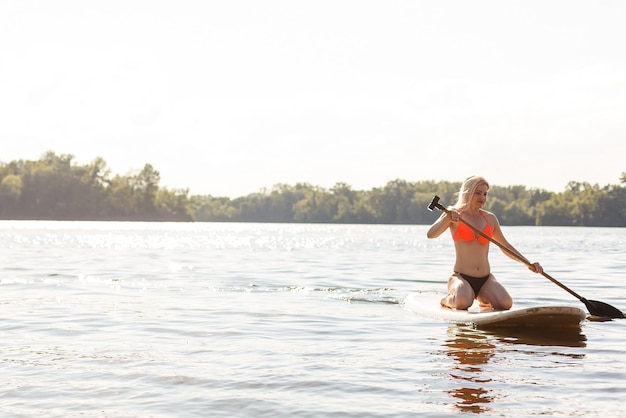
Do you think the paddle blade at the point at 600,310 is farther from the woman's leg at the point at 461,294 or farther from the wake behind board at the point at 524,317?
the woman's leg at the point at 461,294

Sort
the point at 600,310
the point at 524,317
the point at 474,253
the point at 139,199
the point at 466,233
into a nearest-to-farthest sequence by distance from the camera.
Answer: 1. the point at 524,317
2. the point at 466,233
3. the point at 474,253
4. the point at 600,310
5. the point at 139,199

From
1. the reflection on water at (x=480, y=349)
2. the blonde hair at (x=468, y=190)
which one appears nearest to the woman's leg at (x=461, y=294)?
the reflection on water at (x=480, y=349)

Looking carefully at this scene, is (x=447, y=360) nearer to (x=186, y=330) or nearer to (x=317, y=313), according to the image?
(x=186, y=330)

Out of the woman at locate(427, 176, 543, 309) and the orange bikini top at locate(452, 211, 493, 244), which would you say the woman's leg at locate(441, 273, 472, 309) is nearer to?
the woman at locate(427, 176, 543, 309)

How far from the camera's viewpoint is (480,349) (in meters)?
8.18

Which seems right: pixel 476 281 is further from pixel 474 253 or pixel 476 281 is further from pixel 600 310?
pixel 600 310

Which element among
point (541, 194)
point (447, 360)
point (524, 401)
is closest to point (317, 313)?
point (447, 360)

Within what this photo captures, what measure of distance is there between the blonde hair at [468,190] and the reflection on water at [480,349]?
1371mm

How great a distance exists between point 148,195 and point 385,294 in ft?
401

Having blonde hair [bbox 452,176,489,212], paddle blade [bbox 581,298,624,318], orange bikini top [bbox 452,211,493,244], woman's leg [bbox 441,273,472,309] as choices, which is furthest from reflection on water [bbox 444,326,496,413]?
paddle blade [bbox 581,298,624,318]

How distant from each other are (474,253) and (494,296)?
544mm

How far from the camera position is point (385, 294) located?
14.3 meters

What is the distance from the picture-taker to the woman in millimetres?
9781

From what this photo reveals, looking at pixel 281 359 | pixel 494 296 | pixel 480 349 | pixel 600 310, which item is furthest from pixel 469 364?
pixel 600 310
